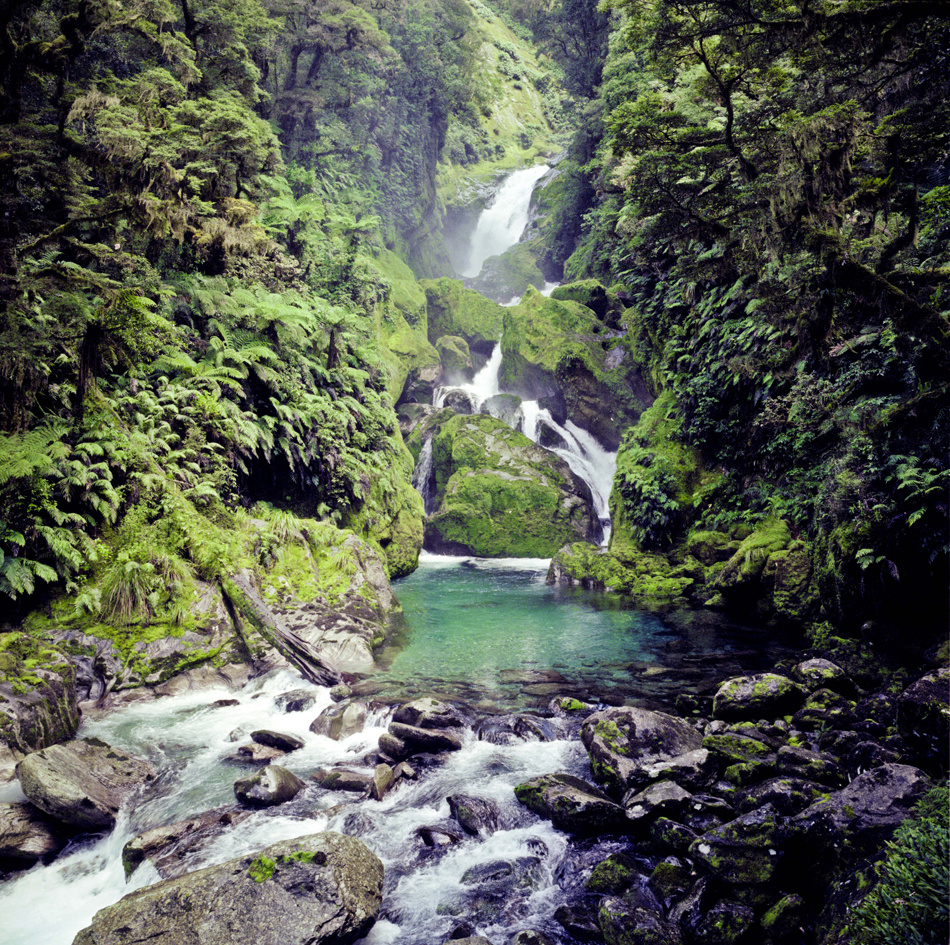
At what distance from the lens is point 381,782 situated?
581 centimetres

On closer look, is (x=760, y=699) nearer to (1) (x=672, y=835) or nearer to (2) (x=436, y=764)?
(1) (x=672, y=835)

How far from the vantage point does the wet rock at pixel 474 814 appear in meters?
5.24

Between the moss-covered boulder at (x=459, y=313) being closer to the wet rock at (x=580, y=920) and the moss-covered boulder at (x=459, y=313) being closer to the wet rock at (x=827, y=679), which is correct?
the wet rock at (x=827, y=679)

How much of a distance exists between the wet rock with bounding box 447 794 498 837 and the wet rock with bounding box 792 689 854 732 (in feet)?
11.9

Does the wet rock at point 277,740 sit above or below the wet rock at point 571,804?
below

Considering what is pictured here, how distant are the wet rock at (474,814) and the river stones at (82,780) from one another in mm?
3220

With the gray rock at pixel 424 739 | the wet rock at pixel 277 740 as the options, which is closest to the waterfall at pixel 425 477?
Answer: the wet rock at pixel 277 740

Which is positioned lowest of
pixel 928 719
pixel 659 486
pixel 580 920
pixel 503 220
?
pixel 580 920

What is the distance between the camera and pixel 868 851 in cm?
370

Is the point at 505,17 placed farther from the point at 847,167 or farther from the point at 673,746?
the point at 673,746

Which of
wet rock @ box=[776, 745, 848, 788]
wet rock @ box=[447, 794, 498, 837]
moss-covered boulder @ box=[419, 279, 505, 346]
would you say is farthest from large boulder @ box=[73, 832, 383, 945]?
moss-covered boulder @ box=[419, 279, 505, 346]

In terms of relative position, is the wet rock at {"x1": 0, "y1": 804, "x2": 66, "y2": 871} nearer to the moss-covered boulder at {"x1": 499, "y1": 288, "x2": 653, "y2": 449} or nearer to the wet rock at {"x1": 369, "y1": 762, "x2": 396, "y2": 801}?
the wet rock at {"x1": 369, "y1": 762, "x2": 396, "y2": 801}

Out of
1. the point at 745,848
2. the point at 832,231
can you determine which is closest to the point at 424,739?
the point at 745,848

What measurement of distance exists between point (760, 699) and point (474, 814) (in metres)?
3.78
